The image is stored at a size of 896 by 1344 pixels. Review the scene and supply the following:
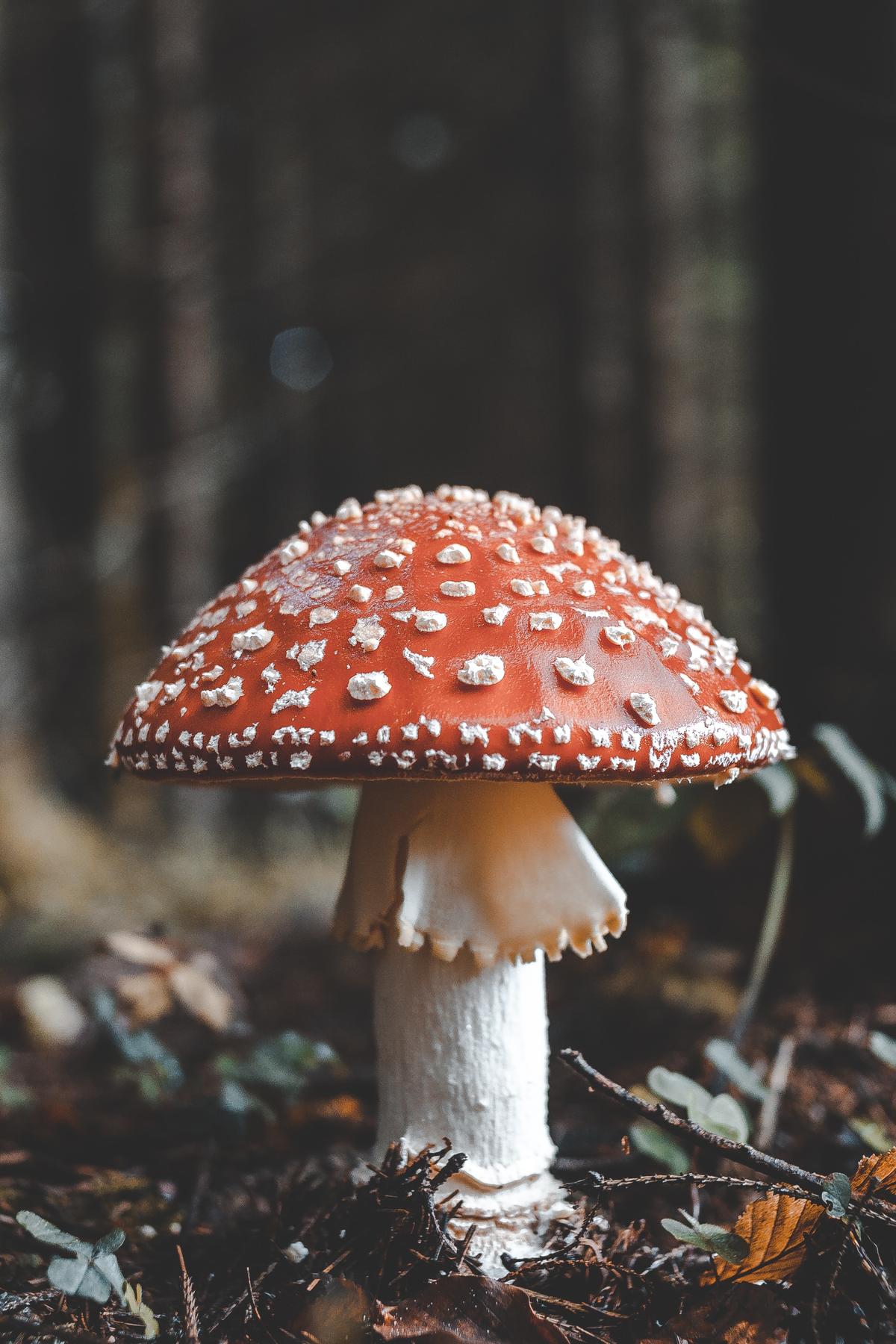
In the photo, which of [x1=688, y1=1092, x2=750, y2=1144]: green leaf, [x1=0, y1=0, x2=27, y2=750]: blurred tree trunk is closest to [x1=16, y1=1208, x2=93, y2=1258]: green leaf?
[x1=688, y1=1092, x2=750, y2=1144]: green leaf

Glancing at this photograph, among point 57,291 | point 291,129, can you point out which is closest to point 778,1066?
point 57,291

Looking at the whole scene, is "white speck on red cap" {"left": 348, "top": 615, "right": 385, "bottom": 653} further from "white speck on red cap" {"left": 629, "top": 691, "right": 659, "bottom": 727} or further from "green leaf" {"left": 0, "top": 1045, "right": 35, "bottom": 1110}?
"green leaf" {"left": 0, "top": 1045, "right": 35, "bottom": 1110}

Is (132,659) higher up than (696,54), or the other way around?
(696,54)

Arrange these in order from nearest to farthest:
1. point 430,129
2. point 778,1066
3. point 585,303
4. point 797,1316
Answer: point 797,1316 < point 778,1066 < point 585,303 < point 430,129

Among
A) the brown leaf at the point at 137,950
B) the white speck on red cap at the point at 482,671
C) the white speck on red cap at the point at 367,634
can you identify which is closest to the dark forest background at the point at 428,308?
the white speck on red cap at the point at 482,671

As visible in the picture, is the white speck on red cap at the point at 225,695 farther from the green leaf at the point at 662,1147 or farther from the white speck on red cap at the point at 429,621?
the green leaf at the point at 662,1147

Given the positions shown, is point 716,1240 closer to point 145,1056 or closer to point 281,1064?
point 281,1064

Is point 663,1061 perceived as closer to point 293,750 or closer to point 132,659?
point 293,750
